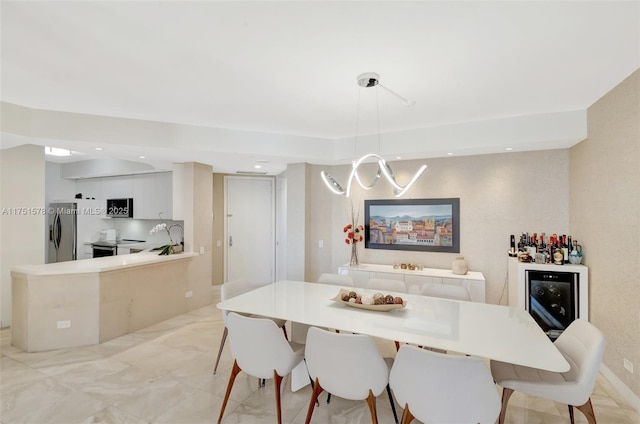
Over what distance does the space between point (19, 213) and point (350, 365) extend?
15.1 ft

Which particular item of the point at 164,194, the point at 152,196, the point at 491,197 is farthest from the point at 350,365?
the point at 152,196

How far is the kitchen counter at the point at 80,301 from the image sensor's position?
322 centimetres

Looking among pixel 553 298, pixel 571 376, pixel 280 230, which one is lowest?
pixel 571 376

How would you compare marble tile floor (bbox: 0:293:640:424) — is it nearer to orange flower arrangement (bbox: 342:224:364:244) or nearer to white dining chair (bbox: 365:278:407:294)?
white dining chair (bbox: 365:278:407:294)

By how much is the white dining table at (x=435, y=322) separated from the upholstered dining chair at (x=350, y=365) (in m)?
0.20

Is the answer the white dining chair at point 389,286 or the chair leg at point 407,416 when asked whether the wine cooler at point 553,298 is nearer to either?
the white dining chair at point 389,286

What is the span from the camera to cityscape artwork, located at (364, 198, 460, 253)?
4145 millimetres

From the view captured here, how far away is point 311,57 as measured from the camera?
210cm

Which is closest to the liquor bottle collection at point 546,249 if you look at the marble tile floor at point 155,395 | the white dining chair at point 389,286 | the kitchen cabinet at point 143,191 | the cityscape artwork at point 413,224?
the cityscape artwork at point 413,224

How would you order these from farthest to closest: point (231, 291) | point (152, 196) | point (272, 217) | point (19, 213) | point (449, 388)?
point (272, 217) < point (152, 196) < point (19, 213) < point (231, 291) < point (449, 388)

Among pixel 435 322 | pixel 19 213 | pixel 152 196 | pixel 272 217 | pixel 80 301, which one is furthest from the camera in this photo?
pixel 272 217

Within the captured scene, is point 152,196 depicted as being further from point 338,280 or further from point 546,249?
point 546,249

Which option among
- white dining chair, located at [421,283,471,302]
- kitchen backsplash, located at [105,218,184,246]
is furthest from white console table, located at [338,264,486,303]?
kitchen backsplash, located at [105,218,184,246]

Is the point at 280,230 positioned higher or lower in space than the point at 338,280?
higher
